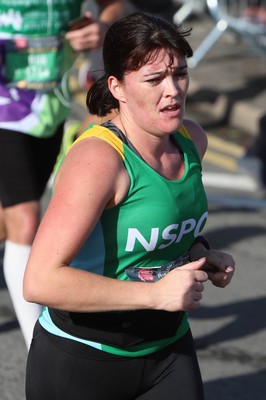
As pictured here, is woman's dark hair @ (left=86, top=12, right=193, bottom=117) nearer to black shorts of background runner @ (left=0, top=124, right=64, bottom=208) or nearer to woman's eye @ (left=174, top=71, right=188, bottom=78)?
woman's eye @ (left=174, top=71, right=188, bottom=78)

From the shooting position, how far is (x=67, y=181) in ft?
9.16

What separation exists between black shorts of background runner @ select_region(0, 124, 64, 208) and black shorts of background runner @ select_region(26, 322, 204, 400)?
4.15 ft

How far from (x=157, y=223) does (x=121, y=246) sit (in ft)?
0.37

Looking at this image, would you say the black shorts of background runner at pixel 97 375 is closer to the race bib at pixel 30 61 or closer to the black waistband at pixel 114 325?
the black waistband at pixel 114 325

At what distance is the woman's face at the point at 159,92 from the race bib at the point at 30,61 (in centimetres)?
164

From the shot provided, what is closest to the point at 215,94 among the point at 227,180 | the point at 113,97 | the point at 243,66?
the point at 243,66

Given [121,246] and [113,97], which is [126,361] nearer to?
[121,246]

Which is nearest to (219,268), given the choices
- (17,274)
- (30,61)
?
(17,274)

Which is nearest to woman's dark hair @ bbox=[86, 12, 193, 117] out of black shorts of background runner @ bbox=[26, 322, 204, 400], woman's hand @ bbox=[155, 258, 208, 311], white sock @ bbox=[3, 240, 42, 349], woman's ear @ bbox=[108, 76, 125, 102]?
woman's ear @ bbox=[108, 76, 125, 102]

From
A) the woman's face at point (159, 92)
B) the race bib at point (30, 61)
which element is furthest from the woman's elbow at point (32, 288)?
the race bib at point (30, 61)

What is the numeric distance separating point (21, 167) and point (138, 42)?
5.03ft

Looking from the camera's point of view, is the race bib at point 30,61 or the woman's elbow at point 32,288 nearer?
the woman's elbow at point 32,288

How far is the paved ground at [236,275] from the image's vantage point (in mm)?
4656

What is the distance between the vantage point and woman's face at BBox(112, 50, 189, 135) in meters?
2.86
